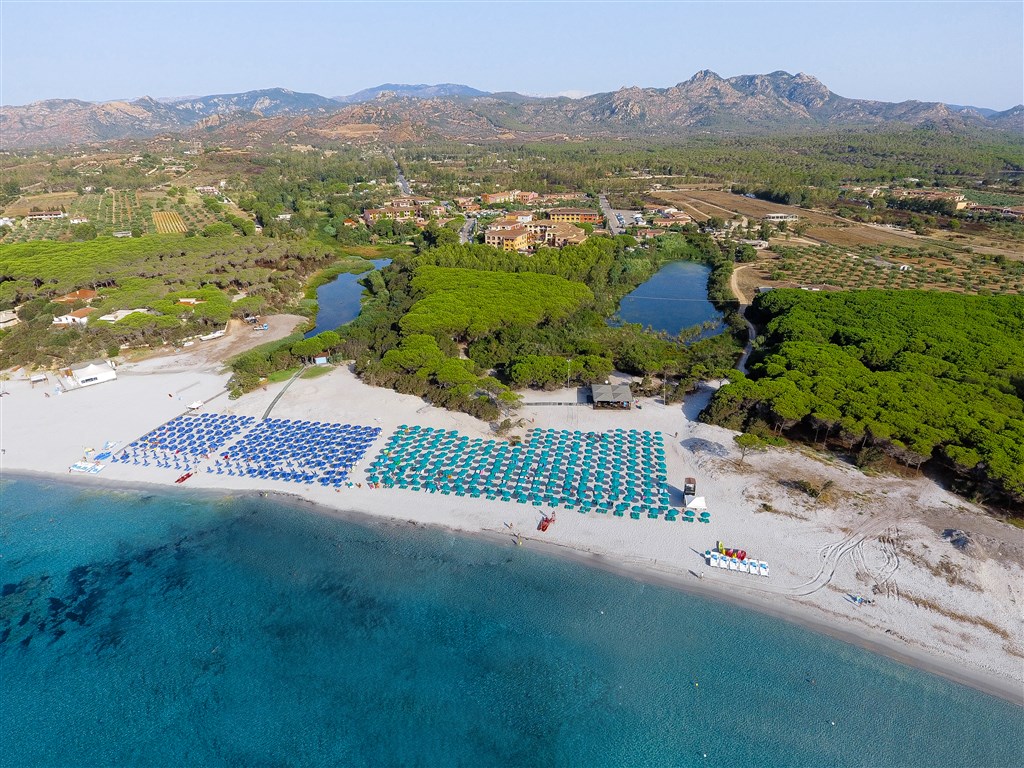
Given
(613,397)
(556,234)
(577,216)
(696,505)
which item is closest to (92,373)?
(613,397)

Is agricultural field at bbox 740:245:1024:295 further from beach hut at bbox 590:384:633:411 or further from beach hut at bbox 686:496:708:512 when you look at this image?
beach hut at bbox 686:496:708:512

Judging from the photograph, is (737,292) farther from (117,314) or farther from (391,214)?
(117,314)

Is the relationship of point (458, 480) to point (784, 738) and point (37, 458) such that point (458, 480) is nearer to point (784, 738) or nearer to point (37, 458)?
point (784, 738)

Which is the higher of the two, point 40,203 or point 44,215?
point 40,203

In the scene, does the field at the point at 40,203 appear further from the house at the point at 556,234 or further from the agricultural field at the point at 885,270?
the agricultural field at the point at 885,270

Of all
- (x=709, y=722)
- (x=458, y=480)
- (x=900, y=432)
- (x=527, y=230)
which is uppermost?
(x=527, y=230)

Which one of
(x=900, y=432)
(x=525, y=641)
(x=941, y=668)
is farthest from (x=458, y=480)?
(x=900, y=432)
